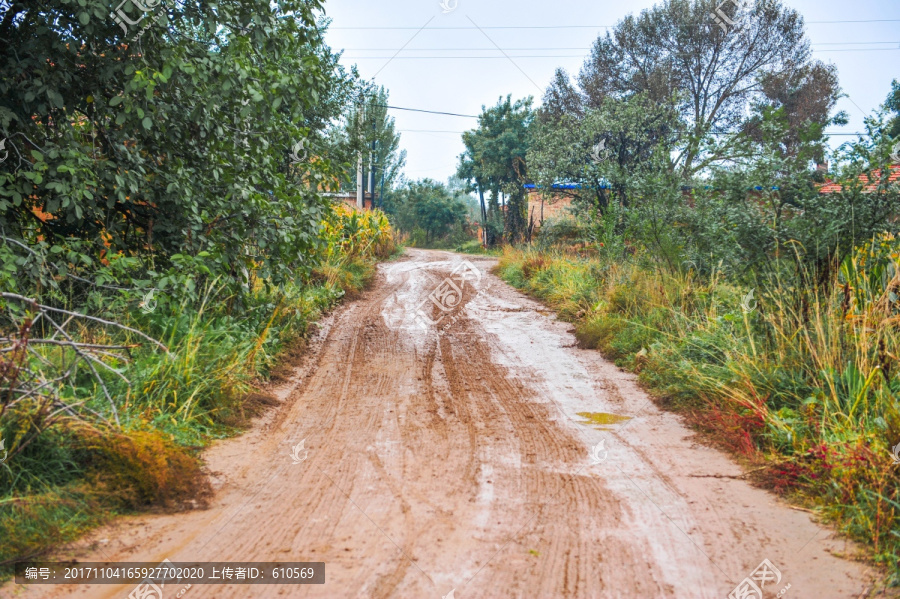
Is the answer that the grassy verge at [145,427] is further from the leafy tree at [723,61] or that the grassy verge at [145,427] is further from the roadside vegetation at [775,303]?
the leafy tree at [723,61]

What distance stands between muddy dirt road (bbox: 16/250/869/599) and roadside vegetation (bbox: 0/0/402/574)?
37 cm

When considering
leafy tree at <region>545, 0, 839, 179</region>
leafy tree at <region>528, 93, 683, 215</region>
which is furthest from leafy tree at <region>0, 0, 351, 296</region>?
leafy tree at <region>545, 0, 839, 179</region>

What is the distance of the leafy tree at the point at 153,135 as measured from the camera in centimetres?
504

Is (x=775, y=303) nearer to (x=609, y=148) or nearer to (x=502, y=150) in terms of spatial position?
(x=609, y=148)

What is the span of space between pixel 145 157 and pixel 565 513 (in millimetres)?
5420

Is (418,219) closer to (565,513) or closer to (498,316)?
(498,316)

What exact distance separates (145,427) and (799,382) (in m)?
4.89

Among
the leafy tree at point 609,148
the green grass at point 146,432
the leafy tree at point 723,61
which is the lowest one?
the green grass at point 146,432

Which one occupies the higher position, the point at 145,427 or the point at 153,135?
the point at 153,135

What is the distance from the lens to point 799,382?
4.90 m

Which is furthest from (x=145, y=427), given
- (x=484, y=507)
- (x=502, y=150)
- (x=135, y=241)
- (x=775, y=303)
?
(x=502, y=150)

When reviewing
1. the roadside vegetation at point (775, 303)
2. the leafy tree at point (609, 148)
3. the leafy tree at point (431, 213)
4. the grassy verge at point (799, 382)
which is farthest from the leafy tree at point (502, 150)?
the grassy verge at point (799, 382)

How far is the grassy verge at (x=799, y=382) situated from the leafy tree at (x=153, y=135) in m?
4.30

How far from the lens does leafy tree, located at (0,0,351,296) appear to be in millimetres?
5035
